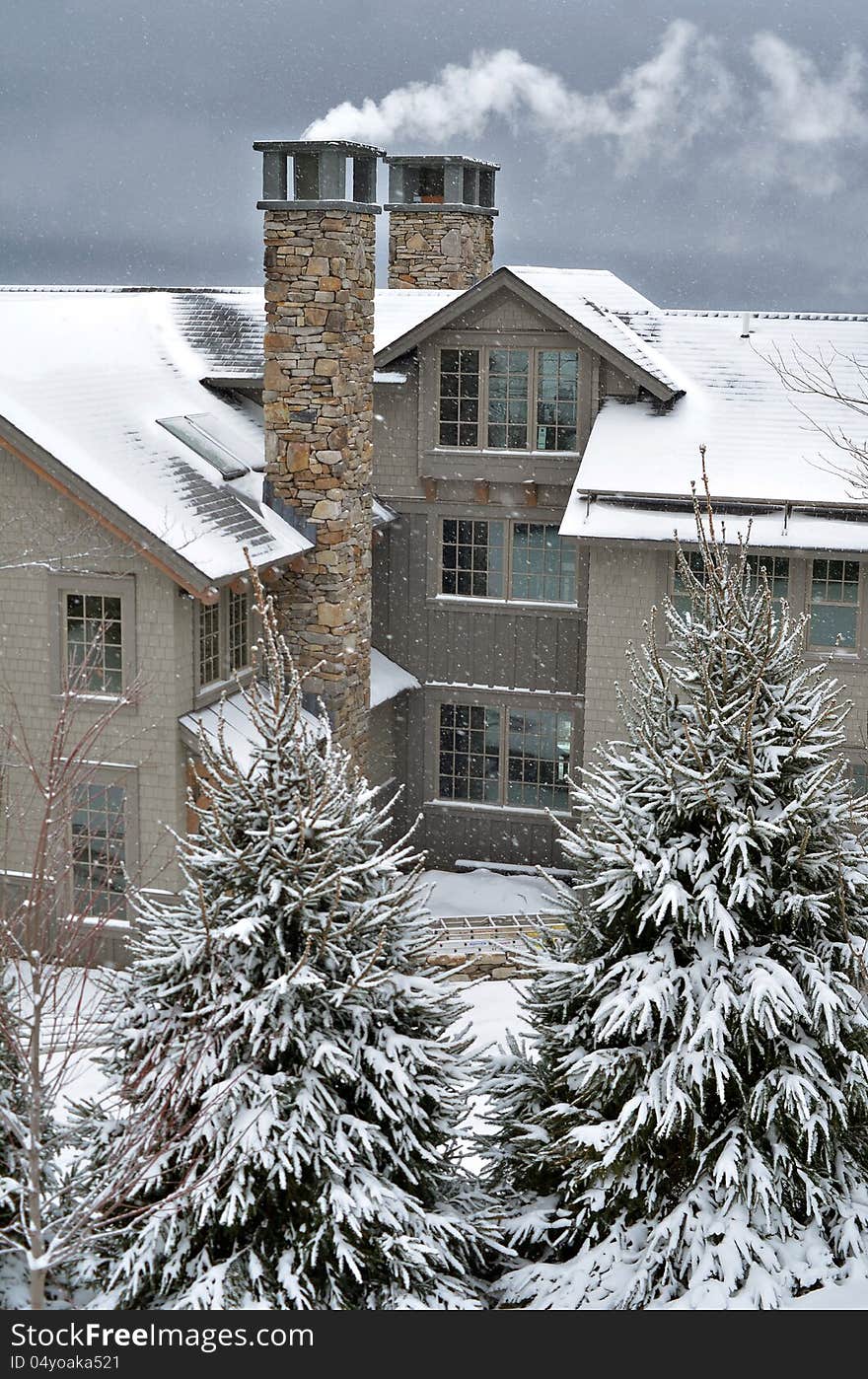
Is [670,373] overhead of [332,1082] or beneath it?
overhead

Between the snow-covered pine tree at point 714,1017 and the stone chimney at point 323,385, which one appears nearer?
the snow-covered pine tree at point 714,1017

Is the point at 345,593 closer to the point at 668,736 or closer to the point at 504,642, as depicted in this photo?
the point at 504,642

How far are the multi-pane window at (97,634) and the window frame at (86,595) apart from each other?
0.14 feet

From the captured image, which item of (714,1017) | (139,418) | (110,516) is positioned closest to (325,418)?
(139,418)

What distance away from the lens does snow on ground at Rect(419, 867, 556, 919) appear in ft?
65.7

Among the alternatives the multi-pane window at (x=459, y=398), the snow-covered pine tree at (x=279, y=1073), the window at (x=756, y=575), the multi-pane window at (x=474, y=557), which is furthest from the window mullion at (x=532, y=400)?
the snow-covered pine tree at (x=279, y=1073)

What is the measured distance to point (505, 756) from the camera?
2169cm

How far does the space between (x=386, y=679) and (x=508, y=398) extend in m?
4.47

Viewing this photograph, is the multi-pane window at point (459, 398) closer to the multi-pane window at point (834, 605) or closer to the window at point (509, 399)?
the window at point (509, 399)

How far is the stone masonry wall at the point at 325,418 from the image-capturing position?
57.7 feet

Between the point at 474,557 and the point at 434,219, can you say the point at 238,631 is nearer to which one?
the point at 474,557

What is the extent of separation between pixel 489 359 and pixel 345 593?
4.46 m

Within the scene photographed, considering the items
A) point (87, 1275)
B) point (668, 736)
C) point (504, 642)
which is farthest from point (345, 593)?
point (87, 1275)

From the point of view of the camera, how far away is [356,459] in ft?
60.8
